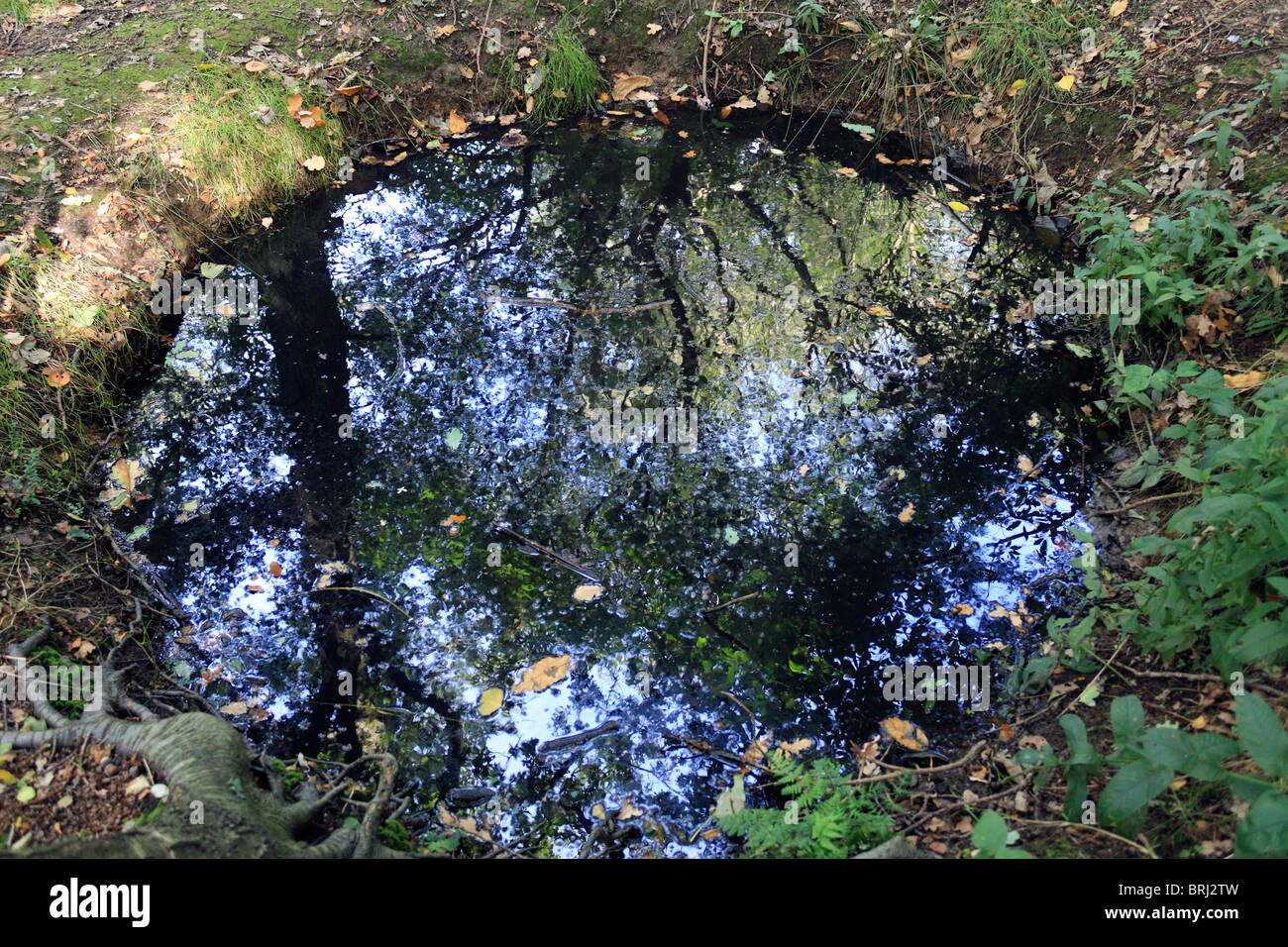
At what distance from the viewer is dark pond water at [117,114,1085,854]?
126 inches

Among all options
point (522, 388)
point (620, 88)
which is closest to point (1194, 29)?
point (620, 88)

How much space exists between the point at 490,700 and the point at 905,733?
1.64m

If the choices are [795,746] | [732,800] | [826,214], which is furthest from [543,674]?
[826,214]

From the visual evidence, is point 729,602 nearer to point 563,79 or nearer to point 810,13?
point 563,79

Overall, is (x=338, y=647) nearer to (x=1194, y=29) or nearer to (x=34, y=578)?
(x=34, y=578)

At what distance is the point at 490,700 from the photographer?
3.23m

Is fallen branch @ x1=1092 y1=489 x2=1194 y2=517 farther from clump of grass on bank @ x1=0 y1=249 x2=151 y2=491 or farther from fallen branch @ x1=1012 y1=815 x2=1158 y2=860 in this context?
clump of grass on bank @ x1=0 y1=249 x2=151 y2=491

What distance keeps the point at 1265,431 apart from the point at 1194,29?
429 centimetres

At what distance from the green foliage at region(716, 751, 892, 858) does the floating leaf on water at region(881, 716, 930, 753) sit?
25cm

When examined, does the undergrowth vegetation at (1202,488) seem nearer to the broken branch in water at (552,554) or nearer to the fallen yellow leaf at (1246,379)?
the fallen yellow leaf at (1246,379)

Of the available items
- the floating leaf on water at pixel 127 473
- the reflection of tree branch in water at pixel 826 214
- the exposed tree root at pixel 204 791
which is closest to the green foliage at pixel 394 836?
the exposed tree root at pixel 204 791

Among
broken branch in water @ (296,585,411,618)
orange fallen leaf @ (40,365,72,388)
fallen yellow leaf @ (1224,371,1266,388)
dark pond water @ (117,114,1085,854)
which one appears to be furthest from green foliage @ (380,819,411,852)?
fallen yellow leaf @ (1224,371,1266,388)

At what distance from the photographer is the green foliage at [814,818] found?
2.54 meters

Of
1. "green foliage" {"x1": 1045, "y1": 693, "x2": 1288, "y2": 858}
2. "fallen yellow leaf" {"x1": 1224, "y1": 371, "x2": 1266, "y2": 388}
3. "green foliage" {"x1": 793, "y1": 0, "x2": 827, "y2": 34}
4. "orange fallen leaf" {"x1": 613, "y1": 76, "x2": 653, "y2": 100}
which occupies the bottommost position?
"green foliage" {"x1": 1045, "y1": 693, "x2": 1288, "y2": 858}
